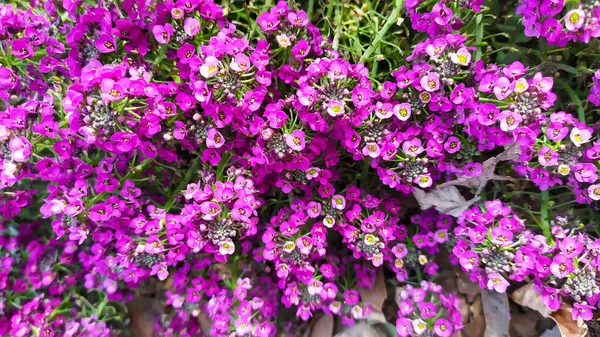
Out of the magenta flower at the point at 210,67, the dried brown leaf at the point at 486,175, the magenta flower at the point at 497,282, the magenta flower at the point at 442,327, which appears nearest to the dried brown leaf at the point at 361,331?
the magenta flower at the point at 442,327

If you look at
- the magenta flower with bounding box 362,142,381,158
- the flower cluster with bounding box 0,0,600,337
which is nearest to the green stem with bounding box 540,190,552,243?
the flower cluster with bounding box 0,0,600,337

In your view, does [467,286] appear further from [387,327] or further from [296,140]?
[296,140]

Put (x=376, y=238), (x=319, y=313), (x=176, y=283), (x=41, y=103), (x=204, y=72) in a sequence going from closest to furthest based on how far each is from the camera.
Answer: (x=204, y=72) → (x=41, y=103) → (x=376, y=238) → (x=176, y=283) → (x=319, y=313)

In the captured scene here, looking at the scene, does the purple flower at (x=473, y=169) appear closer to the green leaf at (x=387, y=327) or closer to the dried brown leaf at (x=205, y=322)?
the green leaf at (x=387, y=327)

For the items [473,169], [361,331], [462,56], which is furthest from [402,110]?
[361,331]

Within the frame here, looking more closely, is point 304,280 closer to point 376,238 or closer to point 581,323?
point 376,238

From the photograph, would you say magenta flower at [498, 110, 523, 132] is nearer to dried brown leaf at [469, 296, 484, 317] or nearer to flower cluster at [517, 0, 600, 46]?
flower cluster at [517, 0, 600, 46]

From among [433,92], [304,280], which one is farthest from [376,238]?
[433,92]
